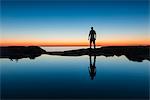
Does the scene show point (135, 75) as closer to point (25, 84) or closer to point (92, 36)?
point (25, 84)

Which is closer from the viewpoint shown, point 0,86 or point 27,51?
point 0,86

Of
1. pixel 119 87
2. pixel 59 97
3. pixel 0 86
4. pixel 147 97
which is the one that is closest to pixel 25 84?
pixel 0 86

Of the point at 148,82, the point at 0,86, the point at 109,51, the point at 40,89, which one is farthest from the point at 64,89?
the point at 109,51

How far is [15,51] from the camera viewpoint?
Result: 33.4m

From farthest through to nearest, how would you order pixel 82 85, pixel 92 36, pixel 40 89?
pixel 92 36 → pixel 82 85 → pixel 40 89

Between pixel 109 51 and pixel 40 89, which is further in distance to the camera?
pixel 109 51

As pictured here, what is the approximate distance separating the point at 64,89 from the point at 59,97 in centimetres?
138

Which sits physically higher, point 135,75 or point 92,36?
point 92,36

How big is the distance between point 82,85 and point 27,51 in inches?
837

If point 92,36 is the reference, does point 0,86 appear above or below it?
below

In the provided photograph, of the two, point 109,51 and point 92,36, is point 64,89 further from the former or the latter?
point 109,51

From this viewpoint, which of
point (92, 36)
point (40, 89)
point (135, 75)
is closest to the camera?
point (40, 89)

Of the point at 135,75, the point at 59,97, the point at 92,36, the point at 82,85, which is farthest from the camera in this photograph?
the point at 92,36

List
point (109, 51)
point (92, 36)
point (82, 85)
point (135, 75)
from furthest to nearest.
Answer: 1. point (109, 51)
2. point (92, 36)
3. point (135, 75)
4. point (82, 85)
